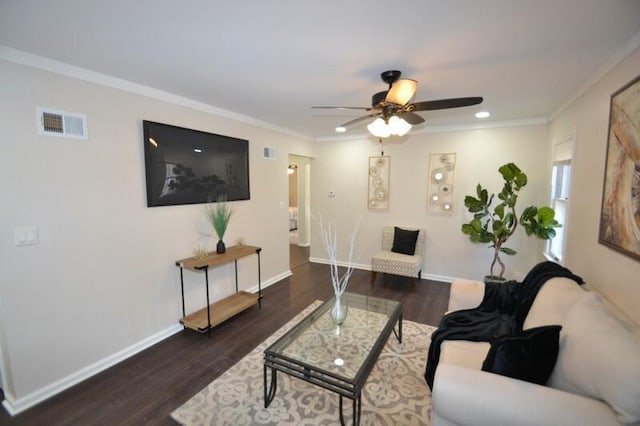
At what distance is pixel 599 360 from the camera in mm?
1212

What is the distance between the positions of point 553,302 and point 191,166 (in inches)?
130

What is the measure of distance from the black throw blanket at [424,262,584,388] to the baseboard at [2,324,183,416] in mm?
2517

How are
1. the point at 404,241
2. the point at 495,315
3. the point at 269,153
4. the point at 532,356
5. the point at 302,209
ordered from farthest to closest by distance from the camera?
the point at 302,209 < the point at 404,241 < the point at 269,153 < the point at 495,315 < the point at 532,356

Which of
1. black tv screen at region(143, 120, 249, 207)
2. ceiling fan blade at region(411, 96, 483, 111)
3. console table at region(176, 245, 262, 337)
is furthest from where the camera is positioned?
console table at region(176, 245, 262, 337)

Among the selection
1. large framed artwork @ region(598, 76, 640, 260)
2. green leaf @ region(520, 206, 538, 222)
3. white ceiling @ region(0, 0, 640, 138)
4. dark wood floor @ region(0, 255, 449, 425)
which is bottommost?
dark wood floor @ region(0, 255, 449, 425)

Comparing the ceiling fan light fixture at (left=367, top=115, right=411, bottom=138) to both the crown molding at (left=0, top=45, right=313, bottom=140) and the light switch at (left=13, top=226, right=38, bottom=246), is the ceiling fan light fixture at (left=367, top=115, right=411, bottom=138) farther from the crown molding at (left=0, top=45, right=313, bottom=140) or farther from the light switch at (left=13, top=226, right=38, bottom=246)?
the light switch at (left=13, top=226, right=38, bottom=246)

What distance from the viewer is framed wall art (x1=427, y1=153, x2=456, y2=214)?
431 centimetres

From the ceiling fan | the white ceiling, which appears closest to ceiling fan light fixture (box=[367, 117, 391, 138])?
the ceiling fan

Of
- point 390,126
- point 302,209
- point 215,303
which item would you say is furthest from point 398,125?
point 302,209

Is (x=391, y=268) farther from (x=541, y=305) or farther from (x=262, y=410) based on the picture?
(x=262, y=410)

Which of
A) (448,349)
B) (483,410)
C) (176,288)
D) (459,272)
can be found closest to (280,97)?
(176,288)

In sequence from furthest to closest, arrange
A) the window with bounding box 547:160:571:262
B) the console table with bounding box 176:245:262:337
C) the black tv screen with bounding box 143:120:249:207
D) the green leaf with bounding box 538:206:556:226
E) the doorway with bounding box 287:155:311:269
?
1. the doorway with bounding box 287:155:311:269
2. the window with bounding box 547:160:571:262
3. the green leaf with bounding box 538:206:556:226
4. the console table with bounding box 176:245:262:337
5. the black tv screen with bounding box 143:120:249:207

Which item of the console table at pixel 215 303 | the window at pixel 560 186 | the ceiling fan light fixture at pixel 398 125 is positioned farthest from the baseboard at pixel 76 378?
the window at pixel 560 186

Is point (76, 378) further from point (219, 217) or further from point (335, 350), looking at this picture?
point (335, 350)
